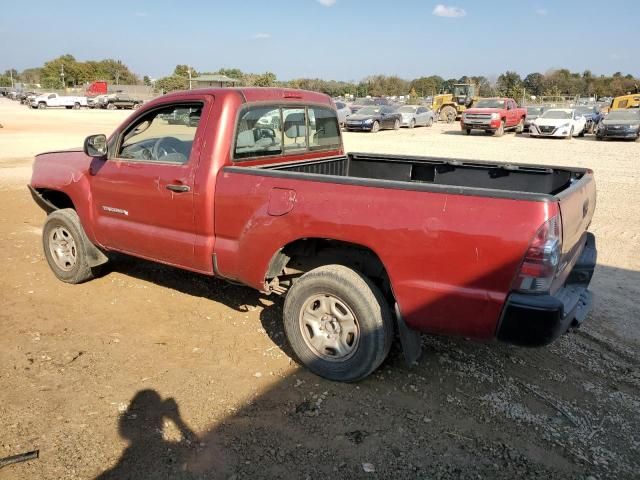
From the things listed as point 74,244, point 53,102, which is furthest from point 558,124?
point 53,102

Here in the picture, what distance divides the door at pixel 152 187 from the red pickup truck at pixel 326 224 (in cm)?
1

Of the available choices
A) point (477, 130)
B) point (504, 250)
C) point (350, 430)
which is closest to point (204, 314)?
point (350, 430)

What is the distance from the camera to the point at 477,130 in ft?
93.2

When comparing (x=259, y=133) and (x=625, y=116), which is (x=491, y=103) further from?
(x=259, y=133)

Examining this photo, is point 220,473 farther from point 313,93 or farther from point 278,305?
point 313,93

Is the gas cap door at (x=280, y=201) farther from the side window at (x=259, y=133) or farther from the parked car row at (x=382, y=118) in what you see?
the parked car row at (x=382, y=118)

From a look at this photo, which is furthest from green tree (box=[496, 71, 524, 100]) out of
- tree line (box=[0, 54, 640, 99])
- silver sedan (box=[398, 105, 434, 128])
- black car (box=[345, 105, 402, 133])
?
black car (box=[345, 105, 402, 133])

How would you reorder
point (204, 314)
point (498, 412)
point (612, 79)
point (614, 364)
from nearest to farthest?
1. point (498, 412)
2. point (614, 364)
3. point (204, 314)
4. point (612, 79)

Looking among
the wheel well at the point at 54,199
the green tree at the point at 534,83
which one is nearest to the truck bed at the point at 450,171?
the wheel well at the point at 54,199

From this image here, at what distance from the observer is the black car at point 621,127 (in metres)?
24.3

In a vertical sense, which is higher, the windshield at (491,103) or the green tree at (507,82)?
the green tree at (507,82)

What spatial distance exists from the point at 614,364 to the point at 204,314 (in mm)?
3347

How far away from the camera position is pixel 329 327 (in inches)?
142

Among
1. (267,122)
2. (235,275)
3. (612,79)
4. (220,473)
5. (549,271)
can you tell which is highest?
(612,79)
